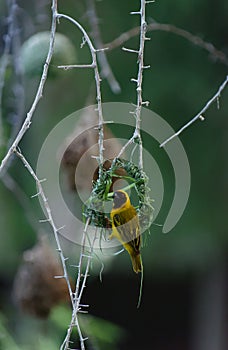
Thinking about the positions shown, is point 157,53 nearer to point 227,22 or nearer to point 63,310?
point 227,22

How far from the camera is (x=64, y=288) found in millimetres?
1976

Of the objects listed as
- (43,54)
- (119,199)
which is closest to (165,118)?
(43,54)

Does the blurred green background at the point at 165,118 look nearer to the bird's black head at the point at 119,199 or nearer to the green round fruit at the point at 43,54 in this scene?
the green round fruit at the point at 43,54

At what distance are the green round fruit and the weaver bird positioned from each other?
0.62 meters

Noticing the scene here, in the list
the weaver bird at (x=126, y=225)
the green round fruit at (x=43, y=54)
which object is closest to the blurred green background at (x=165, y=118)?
the green round fruit at (x=43, y=54)

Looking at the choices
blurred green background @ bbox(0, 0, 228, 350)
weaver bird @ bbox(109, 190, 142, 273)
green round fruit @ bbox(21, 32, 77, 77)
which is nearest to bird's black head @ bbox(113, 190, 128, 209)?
weaver bird @ bbox(109, 190, 142, 273)

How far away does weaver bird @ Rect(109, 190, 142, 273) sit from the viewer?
Answer: 1.24 meters

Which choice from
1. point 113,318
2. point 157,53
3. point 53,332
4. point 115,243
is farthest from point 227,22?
point 113,318

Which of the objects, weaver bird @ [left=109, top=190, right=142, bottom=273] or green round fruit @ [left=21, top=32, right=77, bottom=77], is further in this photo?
green round fruit @ [left=21, top=32, right=77, bottom=77]

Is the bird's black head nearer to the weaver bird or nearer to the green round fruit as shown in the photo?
the weaver bird

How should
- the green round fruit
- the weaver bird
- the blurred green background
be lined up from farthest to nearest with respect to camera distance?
the blurred green background → the green round fruit → the weaver bird

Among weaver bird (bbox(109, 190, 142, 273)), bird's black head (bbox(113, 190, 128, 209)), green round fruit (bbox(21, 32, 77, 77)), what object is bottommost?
A: weaver bird (bbox(109, 190, 142, 273))

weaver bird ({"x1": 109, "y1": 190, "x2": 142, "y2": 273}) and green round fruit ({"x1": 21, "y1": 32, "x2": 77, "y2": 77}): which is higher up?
green round fruit ({"x1": 21, "y1": 32, "x2": 77, "y2": 77})

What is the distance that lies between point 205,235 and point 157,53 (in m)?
0.94
